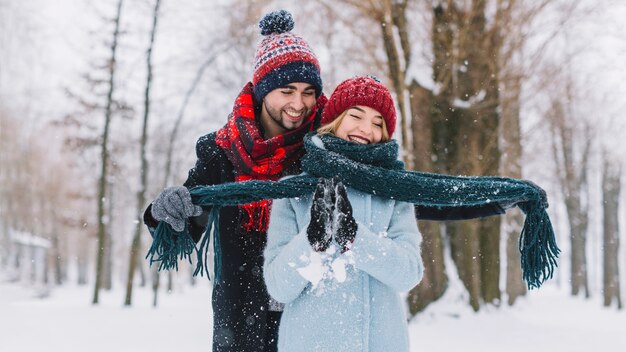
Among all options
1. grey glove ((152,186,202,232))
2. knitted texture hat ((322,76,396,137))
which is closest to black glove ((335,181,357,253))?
knitted texture hat ((322,76,396,137))

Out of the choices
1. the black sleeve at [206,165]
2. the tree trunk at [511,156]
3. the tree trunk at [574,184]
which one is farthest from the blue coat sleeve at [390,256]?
the tree trunk at [574,184]

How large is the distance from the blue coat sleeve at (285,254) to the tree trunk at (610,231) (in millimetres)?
19651

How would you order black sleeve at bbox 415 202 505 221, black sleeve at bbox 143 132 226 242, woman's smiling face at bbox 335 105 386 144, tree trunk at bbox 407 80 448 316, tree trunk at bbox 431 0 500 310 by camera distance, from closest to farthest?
woman's smiling face at bbox 335 105 386 144, black sleeve at bbox 415 202 505 221, black sleeve at bbox 143 132 226 242, tree trunk at bbox 431 0 500 310, tree trunk at bbox 407 80 448 316

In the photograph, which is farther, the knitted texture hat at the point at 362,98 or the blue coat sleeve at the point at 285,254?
the knitted texture hat at the point at 362,98

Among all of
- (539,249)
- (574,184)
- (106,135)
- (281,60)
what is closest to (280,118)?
(281,60)

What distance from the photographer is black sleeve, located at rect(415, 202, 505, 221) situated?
2.22 metres

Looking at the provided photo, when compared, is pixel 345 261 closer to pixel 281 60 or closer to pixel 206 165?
pixel 206 165

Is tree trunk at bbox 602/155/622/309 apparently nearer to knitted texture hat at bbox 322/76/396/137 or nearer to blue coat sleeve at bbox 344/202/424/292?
knitted texture hat at bbox 322/76/396/137

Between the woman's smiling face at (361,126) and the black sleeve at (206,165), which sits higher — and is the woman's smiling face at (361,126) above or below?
above

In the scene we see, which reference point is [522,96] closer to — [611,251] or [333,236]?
[333,236]

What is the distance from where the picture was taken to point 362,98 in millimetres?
2018

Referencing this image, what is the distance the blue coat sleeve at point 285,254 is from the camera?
168cm

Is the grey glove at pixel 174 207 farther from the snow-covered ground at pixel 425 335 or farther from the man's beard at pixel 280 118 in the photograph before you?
the snow-covered ground at pixel 425 335

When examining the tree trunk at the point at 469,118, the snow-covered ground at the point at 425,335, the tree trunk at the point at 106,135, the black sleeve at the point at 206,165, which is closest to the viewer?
the black sleeve at the point at 206,165
